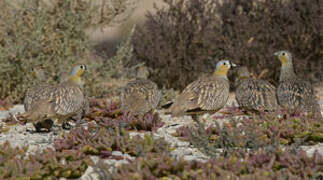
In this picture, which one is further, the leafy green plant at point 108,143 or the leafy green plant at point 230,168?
the leafy green plant at point 108,143

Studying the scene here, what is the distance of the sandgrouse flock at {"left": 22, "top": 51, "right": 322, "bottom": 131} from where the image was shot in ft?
24.4

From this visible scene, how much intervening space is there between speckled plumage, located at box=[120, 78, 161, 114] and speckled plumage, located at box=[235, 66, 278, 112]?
137cm

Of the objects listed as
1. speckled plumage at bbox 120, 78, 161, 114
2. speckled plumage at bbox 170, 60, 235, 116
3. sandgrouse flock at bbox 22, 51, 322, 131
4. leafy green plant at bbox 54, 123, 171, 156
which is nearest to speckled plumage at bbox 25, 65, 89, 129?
sandgrouse flock at bbox 22, 51, 322, 131

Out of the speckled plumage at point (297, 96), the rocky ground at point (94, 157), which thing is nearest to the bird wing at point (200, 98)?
the rocky ground at point (94, 157)

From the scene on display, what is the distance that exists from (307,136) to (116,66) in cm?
639

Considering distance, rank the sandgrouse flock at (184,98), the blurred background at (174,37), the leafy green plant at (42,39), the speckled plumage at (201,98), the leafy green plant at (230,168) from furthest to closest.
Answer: the blurred background at (174,37)
the leafy green plant at (42,39)
the speckled plumage at (201,98)
the sandgrouse flock at (184,98)
the leafy green plant at (230,168)

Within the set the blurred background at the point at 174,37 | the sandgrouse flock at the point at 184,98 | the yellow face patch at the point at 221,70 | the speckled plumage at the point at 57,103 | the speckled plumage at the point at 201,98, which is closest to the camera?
the speckled plumage at the point at 57,103

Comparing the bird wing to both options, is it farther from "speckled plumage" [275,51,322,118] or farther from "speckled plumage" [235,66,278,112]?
"speckled plumage" [275,51,322,118]

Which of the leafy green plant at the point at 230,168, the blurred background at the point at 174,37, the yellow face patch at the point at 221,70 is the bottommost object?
the leafy green plant at the point at 230,168

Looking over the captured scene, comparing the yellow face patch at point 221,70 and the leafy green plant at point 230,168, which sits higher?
the yellow face patch at point 221,70

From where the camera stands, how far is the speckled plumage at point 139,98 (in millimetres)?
8195

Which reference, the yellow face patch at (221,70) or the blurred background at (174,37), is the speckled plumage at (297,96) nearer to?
the yellow face patch at (221,70)

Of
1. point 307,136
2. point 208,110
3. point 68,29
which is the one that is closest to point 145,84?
point 208,110

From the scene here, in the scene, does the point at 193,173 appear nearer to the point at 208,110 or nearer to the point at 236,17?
the point at 208,110
